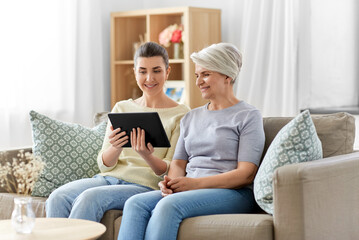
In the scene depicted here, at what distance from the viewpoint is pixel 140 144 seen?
8.34 ft

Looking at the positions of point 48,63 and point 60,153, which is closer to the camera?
point 60,153

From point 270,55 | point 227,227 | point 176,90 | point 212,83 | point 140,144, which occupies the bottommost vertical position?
point 227,227

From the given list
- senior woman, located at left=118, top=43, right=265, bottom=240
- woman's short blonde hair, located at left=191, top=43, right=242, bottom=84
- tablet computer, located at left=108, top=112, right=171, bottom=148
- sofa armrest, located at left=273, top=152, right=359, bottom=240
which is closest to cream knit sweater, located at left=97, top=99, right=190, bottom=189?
senior woman, located at left=118, top=43, right=265, bottom=240

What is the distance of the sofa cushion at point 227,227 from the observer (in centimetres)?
214

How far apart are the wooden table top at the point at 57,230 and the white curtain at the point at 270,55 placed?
2282mm

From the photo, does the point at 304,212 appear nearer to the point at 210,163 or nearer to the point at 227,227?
the point at 227,227

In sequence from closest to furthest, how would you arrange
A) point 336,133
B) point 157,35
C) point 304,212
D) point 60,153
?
point 304,212 → point 336,133 → point 60,153 → point 157,35

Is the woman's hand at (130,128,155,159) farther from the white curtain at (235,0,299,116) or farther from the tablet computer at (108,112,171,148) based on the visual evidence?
the white curtain at (235,0,299,116)

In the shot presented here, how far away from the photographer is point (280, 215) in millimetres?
2127

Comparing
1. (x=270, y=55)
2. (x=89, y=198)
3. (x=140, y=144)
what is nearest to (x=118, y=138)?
(x=140, y=144)

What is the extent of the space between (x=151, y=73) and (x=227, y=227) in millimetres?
919

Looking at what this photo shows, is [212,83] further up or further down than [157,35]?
further down

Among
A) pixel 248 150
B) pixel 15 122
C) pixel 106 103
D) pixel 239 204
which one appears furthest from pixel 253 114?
pixel 106 103

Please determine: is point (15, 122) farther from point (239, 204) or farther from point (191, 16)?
point (239, 204)
